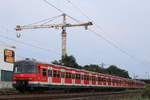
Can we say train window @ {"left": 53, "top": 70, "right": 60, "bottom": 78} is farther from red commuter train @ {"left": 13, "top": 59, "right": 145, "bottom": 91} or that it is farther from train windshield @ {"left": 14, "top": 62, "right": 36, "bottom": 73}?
train windshield @ {"left": 14, "top": 62, "right": 36, "bottom": 73}

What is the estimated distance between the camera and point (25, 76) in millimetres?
24109

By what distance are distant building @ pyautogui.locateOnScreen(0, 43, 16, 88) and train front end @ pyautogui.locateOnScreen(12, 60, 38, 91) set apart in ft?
59.0

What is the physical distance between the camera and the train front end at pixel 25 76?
23672mm

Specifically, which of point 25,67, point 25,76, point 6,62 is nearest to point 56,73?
point 25,67

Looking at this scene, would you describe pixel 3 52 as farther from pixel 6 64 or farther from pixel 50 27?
pixel 50 27

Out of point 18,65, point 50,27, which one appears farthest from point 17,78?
point 50,27

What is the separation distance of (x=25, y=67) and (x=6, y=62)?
69.3 ft

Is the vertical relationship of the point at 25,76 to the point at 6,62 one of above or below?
below

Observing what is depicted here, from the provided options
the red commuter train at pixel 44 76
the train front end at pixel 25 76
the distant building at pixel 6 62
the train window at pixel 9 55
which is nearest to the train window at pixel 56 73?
the red commuter train at pixel 44 76

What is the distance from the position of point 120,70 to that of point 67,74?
6570 centimetres

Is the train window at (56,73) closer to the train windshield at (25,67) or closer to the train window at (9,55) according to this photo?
the train windshield at (25,67)

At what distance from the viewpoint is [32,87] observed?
23.6 metres

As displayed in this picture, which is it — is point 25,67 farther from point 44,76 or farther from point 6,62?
point 6,62

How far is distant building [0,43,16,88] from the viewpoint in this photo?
43.4 m
